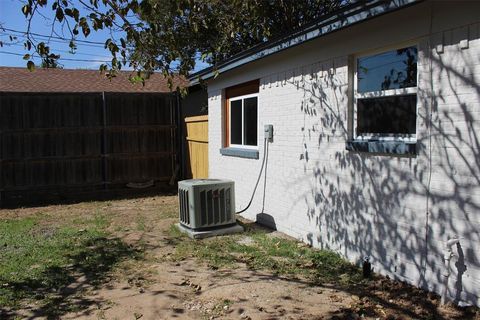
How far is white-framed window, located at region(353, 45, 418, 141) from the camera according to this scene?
5.13 m

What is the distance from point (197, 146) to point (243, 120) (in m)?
3.67

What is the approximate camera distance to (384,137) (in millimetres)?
5508

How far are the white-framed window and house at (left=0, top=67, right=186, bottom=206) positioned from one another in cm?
885

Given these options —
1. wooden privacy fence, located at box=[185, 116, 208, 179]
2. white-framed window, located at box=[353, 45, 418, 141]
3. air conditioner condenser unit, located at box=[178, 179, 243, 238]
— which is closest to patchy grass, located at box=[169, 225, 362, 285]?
air conditioner condenser unit, located at box=[178, 179, 243, 238]

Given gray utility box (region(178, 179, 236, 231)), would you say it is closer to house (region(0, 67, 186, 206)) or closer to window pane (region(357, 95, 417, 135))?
window pane (region(357, 95, 417, 135))

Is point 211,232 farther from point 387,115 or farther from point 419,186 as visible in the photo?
point 419,186

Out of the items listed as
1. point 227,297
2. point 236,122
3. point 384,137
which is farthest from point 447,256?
point 236,122

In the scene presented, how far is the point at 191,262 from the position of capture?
6.38 m

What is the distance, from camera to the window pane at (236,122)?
Answer: 9930mm

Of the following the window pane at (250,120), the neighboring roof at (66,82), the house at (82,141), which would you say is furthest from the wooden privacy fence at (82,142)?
the window pane at (250,120)

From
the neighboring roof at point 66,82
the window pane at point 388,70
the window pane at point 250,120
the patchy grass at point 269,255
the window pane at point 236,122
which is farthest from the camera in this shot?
the neighboring roof at point 66,82

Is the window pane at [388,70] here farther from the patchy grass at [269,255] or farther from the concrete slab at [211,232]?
the concrete slab at [211,232]

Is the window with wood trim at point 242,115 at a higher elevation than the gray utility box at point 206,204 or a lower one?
higher

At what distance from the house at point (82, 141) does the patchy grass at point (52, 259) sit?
316cm
